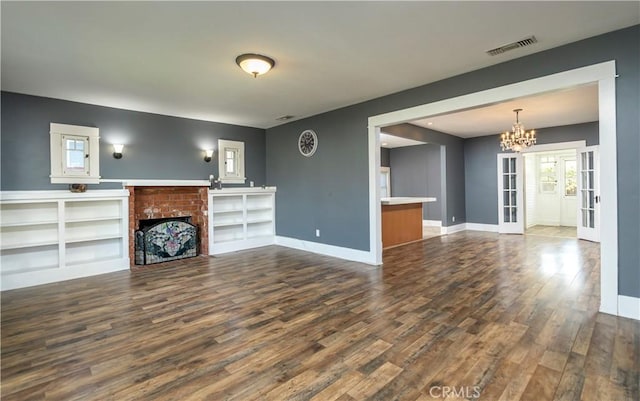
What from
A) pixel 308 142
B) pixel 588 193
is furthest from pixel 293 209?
pixel 588 193

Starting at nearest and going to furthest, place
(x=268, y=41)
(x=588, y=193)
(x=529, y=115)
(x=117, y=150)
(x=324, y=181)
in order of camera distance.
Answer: (x=268, y=41), (x=117, y=150), (x=324, y=181), (x=529, y=115), (x=588, y=193)

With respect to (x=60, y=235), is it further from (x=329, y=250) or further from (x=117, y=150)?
(x=329, y=250)

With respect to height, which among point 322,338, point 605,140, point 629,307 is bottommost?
point 322,338

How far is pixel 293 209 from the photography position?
6.61 meters

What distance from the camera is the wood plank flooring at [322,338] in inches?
75.2

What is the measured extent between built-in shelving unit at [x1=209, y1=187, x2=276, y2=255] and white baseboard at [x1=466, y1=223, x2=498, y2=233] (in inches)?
220

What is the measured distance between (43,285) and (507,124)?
29.3ft

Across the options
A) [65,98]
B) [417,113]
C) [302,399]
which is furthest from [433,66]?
[65,98]

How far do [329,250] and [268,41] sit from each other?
3795 mm

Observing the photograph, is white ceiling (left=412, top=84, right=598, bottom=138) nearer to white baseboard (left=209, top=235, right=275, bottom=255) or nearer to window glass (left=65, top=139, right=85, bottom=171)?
white baseboard (left=209, top=235, right=275, bottom=255)

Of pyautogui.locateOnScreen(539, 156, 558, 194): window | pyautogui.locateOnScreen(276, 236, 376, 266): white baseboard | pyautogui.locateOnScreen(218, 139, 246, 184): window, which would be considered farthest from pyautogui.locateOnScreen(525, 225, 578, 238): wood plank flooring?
pyautogui.locateOnScreen(218, 139, 246, 184): window

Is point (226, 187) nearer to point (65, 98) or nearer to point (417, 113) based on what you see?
point (65, 98)

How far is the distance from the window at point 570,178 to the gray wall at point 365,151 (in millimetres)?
3586

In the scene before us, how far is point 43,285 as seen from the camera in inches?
164
